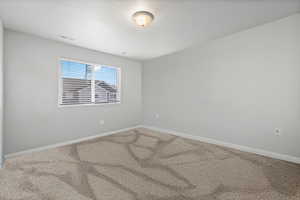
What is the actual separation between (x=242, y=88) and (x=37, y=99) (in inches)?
164

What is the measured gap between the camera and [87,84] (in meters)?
3.52

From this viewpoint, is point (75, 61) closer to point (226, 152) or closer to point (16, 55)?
point (16, 55)

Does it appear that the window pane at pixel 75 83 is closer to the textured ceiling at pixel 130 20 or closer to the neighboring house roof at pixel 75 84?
the neighboring house roof at pixel 75 84

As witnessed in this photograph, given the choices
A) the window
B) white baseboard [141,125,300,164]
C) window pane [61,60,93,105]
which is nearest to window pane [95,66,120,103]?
the window

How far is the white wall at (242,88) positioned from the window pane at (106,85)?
5.19ft

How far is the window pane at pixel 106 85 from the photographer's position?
3.74m

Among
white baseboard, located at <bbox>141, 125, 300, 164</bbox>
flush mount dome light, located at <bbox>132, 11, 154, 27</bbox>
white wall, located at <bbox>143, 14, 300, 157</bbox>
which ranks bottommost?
white baseboard, located at <bbox>141, 125, 300, 164</bbox>

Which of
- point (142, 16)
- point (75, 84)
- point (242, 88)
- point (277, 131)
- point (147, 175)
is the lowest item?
point (147, 175)

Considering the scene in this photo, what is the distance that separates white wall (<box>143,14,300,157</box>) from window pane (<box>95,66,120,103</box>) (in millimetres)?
1581

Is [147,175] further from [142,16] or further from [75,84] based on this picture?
[75,84]

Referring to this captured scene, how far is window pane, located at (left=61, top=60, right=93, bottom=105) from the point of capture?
3.13m

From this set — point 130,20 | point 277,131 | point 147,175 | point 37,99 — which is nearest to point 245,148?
point 277,131

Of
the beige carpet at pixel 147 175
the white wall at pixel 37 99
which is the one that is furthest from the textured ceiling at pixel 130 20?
the beige carpet at pixel 147 175

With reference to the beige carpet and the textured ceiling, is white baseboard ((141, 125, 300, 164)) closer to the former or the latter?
the beige carpet
